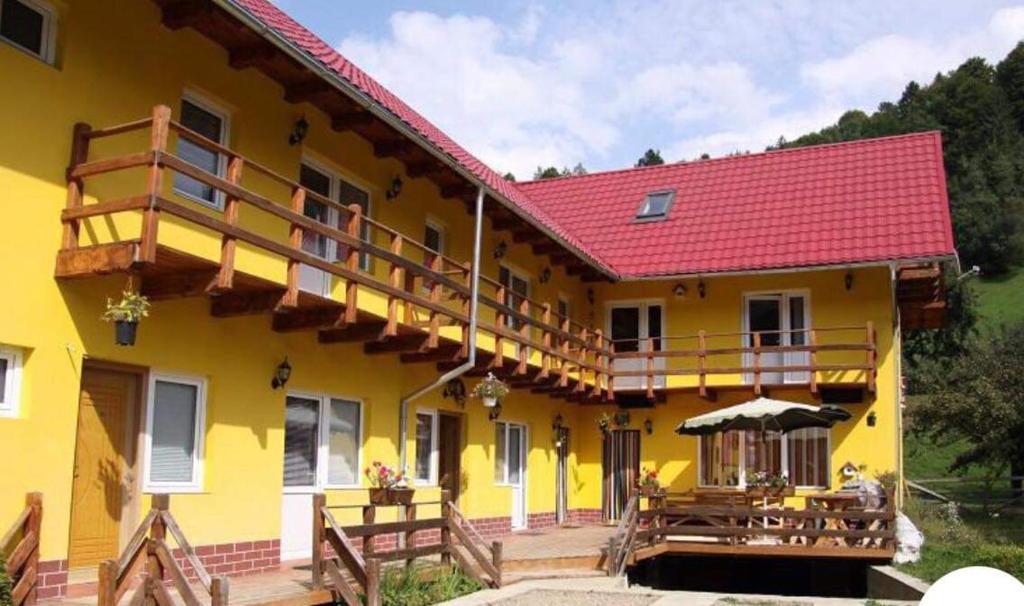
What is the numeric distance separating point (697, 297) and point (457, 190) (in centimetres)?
800

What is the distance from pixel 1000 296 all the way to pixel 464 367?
197ft

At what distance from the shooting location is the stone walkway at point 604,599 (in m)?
11.4

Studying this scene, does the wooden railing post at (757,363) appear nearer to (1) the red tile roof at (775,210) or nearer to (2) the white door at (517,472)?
(1) the red tile roof at (775,210)

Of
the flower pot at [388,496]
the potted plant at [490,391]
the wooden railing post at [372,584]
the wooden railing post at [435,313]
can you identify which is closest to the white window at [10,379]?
the wooden railing post at [372,584]

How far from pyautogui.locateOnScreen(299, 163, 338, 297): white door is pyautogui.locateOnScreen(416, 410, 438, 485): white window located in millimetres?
3561

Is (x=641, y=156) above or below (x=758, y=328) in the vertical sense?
above

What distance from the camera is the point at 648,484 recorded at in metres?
18.8

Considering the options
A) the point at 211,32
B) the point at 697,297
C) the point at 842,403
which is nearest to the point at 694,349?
the point at 697,297

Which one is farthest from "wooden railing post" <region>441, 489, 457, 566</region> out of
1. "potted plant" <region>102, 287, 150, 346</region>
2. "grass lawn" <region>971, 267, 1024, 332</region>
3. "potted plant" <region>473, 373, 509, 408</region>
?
"grass lawn" <region>971, 267, 1024, 332</region>

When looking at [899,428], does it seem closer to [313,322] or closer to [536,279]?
[536,279]

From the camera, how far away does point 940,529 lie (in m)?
17.9

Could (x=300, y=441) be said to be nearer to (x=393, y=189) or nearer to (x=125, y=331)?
(x=393, y=189)

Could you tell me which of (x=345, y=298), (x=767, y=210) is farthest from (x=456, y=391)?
(x=767, y=210)

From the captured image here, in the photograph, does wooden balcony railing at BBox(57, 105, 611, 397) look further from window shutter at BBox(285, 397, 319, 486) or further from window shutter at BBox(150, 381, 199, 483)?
window shutter at BBox(150, 381, 199, 483)
